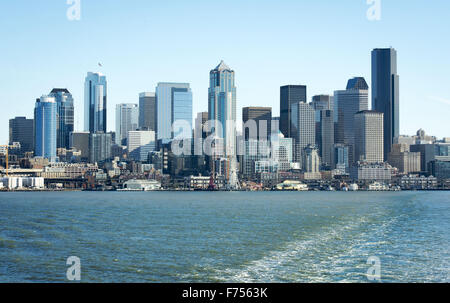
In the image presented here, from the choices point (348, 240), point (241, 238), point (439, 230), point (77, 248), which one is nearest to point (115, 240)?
point (77, 248)

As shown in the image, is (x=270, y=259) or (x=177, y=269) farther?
(x=270, y=259)

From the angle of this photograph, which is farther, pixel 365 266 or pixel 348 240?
pixel 348 240

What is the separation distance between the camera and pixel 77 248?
3316cm

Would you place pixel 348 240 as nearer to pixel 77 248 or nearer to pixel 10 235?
pixel 77 248

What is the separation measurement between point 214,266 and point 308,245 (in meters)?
9.88

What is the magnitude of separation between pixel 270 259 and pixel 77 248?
Answer: 11.3 m

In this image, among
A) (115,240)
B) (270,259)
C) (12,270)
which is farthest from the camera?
(115,240)

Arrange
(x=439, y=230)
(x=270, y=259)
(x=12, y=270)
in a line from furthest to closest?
(x=439, y=230), (x=270, y=259), (x=12, y=270)
